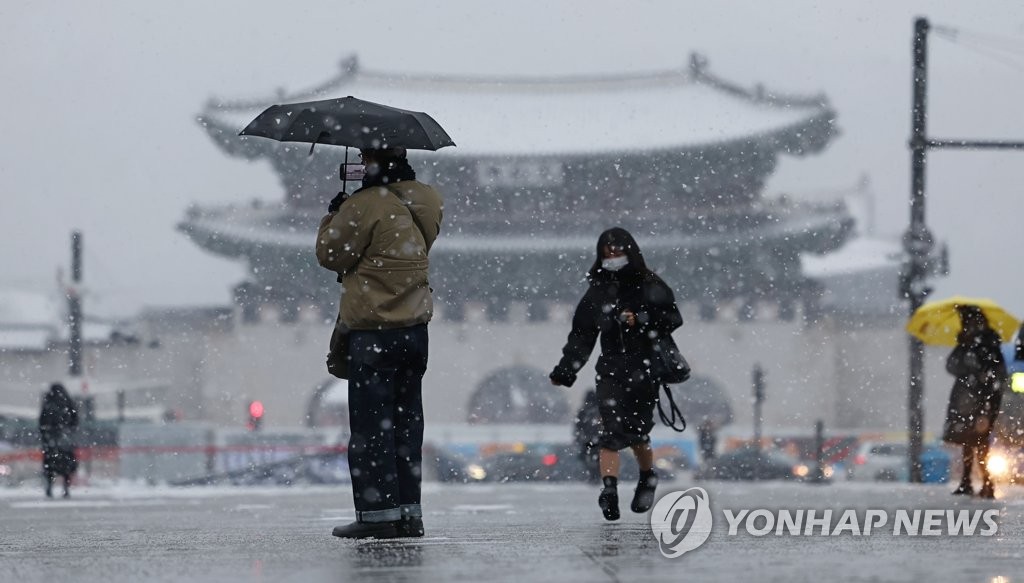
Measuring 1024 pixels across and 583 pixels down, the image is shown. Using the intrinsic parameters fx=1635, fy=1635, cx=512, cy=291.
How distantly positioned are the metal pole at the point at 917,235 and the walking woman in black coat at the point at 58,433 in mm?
8816

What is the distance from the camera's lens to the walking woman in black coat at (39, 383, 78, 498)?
51.7ft

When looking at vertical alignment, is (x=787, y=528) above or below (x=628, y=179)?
below

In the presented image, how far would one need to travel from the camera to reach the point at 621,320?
6.89 metres

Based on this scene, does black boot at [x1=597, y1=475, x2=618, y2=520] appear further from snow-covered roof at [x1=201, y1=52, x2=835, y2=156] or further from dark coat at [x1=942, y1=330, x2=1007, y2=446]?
snow-covered roof at [x1=201, y1=52, x2=835, y2=156]

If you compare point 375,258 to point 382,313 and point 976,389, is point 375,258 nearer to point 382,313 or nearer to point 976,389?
point 382,313

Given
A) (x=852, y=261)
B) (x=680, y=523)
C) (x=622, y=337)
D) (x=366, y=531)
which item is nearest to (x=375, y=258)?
(x=366, y=531)

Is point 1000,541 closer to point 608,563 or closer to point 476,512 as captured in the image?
point 608,563

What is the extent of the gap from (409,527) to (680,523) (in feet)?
3.39

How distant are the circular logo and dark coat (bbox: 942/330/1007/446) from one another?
2845 mm

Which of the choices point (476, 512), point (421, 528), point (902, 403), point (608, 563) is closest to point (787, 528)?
point (421, 528)

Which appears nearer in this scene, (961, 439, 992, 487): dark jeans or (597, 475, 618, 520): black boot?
(597, 475, 618, 520): black boot

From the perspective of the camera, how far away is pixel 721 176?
40.1 metres

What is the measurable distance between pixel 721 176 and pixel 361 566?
119 ft

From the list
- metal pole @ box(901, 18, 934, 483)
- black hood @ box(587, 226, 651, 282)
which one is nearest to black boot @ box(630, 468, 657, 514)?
black hood @ box(587, 226, 651, 282)
